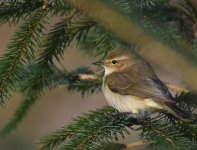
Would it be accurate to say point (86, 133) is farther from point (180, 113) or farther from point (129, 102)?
point (129, 102)

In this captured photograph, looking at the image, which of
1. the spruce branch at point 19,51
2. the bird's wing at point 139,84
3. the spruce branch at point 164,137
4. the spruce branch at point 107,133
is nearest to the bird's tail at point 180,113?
the spruce branch at point 107,133

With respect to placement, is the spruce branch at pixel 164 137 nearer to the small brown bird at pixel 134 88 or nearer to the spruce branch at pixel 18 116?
the small brown bird at pixel 134 88

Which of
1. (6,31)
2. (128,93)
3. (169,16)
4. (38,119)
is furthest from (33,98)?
(6,31)

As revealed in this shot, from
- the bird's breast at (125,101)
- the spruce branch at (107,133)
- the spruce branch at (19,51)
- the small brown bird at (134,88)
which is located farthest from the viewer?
the bird's breast at (125,101)

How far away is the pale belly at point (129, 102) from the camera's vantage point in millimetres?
3051

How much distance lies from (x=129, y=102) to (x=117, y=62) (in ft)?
2.04

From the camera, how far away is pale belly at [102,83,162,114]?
10.0 ft

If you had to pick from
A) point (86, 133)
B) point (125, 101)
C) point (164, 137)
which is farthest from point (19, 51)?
point (125, 101)

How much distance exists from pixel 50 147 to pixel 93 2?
4.90 ft

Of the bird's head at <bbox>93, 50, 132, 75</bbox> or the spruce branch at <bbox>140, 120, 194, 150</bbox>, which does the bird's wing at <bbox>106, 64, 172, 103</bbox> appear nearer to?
the bird's head at <bbox>93, 50, 132, 75</bbox>

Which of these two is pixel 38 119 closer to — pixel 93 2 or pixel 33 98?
pixel 33 98

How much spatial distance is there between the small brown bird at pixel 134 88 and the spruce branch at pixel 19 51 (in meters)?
0.79

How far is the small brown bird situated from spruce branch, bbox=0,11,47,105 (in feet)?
2.59

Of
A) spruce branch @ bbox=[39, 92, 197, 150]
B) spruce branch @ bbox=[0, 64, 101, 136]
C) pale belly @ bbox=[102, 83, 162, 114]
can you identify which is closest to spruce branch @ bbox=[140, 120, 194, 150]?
spruce branch @ bbox=[39, 92, 197, 150]
